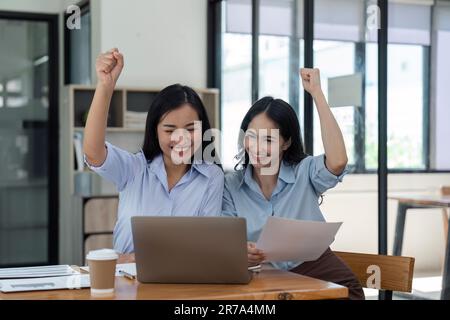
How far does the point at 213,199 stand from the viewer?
2102 mm

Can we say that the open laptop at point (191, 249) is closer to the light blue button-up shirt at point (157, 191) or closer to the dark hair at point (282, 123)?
the light blue button-up shirt at point (157, 191)

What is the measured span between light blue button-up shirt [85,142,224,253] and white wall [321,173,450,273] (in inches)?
66.5

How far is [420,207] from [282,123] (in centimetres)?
161

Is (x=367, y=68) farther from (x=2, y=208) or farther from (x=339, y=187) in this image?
(x=2, y=208)

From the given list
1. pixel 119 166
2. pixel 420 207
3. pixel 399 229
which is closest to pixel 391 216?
pixel 399 229

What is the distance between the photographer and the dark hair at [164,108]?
2.11 meters

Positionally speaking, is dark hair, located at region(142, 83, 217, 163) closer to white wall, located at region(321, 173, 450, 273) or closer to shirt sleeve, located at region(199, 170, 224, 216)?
shirt sleeve, located at region(199, 170, 224, 216)

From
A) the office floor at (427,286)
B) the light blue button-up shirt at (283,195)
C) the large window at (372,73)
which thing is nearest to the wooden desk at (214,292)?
the light blue button-up shirt at (283,195)

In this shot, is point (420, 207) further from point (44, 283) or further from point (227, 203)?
point (44, 283)

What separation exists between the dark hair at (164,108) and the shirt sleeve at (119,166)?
0.04m

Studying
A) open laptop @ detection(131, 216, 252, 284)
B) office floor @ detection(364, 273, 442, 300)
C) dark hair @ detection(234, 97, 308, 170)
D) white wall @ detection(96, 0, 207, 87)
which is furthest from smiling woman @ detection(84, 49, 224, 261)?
white wall @ detection(96, 0, 207, 87)

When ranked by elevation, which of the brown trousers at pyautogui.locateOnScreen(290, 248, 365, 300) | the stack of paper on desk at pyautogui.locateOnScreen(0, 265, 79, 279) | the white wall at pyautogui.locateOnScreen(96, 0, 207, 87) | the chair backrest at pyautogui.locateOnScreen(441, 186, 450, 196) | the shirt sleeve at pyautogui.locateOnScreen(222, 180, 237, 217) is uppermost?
the white wall at pyautogui.locateOnScreen(96, 0, 207, 87)

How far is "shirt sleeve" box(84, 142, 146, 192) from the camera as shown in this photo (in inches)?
80.7

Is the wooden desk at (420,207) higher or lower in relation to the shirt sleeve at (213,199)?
lower
